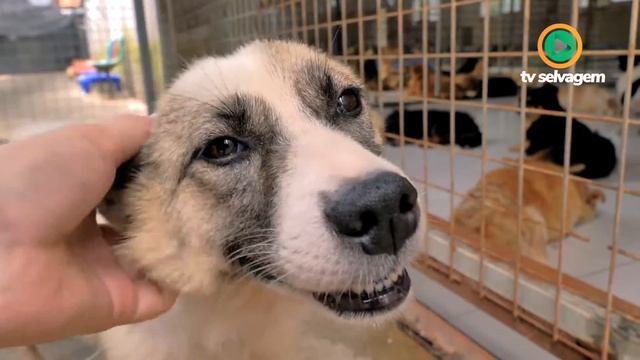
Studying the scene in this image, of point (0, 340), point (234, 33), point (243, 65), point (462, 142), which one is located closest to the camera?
point (0, 340)

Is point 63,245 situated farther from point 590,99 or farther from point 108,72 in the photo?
point 590,99

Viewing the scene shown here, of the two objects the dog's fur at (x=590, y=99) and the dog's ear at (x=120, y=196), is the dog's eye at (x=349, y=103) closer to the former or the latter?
the dog's ear at (x=120, y=196)

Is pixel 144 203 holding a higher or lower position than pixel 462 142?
higher

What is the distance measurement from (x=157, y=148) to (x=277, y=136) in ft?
0.82

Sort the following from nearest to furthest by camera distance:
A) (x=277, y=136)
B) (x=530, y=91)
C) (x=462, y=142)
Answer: (x=277, y=136) → (x=530, y=91) → (x=462, y=142)

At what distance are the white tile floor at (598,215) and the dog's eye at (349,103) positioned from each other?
2.75 ft

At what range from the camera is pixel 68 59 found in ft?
8.36

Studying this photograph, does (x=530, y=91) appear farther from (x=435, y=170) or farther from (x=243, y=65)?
(x=243, y=65)

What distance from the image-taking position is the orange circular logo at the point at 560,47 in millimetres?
1400

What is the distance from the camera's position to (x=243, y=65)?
42.0 inches

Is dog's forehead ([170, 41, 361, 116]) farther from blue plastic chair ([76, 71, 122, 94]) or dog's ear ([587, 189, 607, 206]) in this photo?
blue plastic chair ([76, 71, 122, 94])

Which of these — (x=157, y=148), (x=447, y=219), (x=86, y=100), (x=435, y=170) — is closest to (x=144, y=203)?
(x=157, y=148)

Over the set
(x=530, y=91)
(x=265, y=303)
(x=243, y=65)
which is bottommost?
(x=265, y=303)

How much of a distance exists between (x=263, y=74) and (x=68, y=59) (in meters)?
1.85
